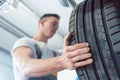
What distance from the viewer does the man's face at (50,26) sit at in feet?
5.00

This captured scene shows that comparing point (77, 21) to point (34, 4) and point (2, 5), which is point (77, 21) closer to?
point (2, 5)

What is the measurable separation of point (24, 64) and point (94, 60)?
13.5 inches

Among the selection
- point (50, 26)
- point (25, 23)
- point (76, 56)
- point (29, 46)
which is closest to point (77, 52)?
point (76, 56)

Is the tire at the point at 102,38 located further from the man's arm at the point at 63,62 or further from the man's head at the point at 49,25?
the man's head at the point at 49,25

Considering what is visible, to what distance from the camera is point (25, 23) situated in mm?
2945

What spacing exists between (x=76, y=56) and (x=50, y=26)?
77 cm

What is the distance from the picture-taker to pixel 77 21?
0.94 meters

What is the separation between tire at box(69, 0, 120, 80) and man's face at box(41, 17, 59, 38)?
2.03ft

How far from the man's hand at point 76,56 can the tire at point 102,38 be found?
0.02 metres

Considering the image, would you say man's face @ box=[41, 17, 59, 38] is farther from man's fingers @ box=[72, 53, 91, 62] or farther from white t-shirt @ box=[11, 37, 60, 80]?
man's fingers @ box=[72, 53, 91, 62]

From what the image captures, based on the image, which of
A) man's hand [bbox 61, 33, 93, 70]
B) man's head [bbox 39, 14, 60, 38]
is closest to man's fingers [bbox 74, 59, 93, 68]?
man's hand [bbox 61, 33, 93, 70]

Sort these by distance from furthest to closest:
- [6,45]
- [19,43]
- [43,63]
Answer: [6,45] → [19,43] → [43,63]

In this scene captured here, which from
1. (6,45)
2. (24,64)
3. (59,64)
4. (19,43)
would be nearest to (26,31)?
(6,45)

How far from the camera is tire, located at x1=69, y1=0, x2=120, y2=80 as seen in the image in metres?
0.80
